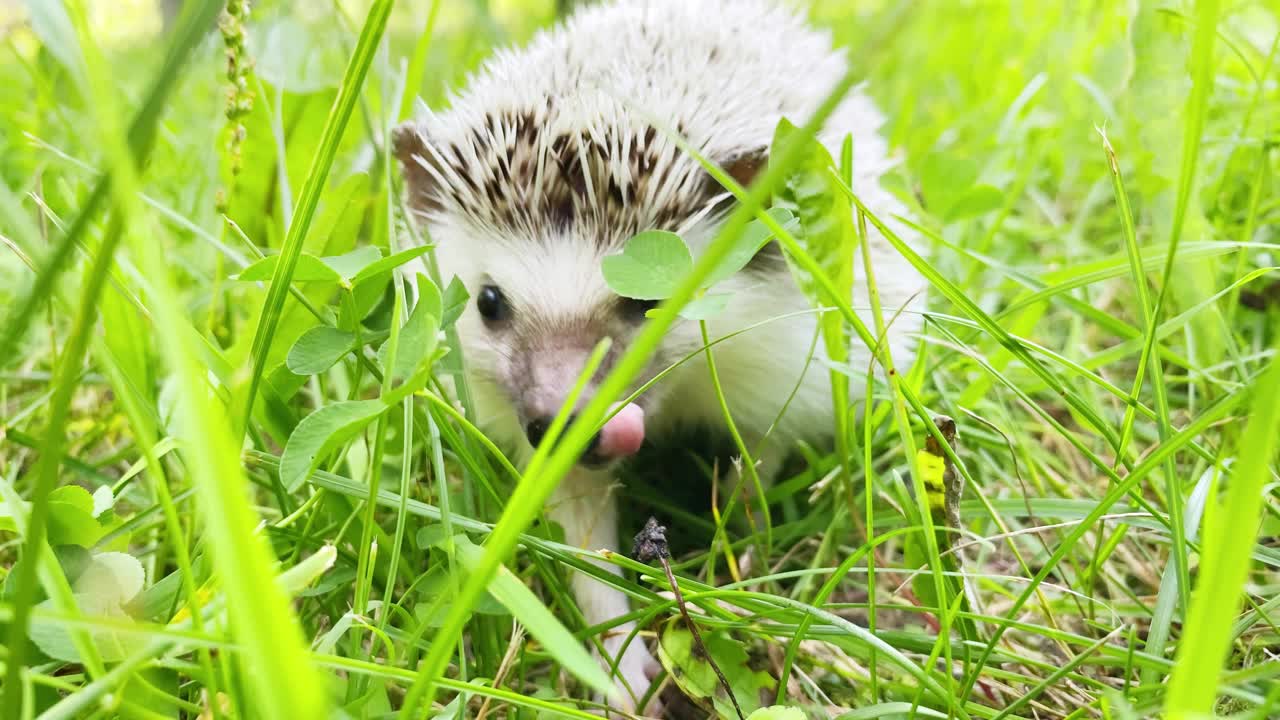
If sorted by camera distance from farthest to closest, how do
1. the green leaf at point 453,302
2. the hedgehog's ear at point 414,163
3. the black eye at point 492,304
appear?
1. the hedgehog's ear at point 414,163
2. the black eye at point 492,304
3. the green leaf at point 453,302

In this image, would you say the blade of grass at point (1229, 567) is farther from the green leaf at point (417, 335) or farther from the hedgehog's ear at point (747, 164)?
the hedgehog's ear at point (747, 164)

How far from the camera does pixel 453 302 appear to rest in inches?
50.4

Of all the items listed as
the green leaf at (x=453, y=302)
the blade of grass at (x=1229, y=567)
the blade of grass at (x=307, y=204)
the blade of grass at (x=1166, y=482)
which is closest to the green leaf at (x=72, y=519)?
the blade of grass at (x=307, y=204)

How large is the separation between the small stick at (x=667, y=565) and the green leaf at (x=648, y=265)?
32cm

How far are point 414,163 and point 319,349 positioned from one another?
3.08ft

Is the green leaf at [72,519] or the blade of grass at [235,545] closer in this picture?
the blade of grass at [235,545]

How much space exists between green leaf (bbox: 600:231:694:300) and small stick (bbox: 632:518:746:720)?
324 mm

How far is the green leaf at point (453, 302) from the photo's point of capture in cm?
126

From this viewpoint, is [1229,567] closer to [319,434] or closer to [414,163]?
[319,434]

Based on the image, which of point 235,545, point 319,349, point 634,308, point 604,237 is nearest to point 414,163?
point 604,237

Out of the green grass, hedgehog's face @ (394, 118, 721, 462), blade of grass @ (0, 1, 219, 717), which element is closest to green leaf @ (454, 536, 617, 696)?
the green grass

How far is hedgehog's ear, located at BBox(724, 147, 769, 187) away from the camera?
1.64 metres

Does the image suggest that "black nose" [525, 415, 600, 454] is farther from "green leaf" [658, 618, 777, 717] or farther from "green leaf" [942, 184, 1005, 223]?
"green leaf" [942, 184, 1005, 223]

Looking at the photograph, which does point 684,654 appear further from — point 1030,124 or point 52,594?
point 1030,124
